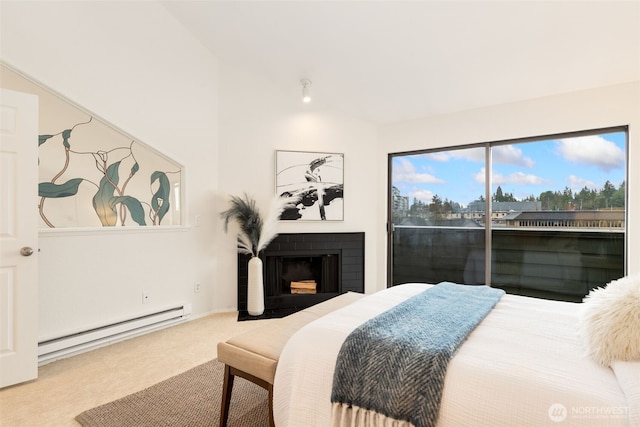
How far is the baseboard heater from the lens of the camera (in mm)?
2338

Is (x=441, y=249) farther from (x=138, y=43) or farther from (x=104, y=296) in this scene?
(x=138, y=43)

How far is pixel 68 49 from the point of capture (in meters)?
2.51

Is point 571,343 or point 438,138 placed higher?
point 438,138

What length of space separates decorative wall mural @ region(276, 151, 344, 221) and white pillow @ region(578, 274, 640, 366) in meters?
2.84

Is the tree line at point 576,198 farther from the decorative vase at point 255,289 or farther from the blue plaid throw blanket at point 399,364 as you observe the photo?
the blue plaid throw blanket at point 399,364

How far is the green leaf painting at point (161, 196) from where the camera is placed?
3078mm

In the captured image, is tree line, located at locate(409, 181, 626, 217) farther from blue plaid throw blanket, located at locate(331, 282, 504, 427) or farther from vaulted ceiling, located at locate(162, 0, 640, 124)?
blue plaid throw blanket, located at locate(331, 282, 504, 427)

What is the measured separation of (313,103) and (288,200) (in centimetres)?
124

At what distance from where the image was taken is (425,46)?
2732 millimetres

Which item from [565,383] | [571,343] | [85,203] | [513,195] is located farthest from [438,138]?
[85,203]

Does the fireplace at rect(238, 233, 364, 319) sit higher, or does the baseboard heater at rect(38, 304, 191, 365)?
the fireplace at rect(238, 233, 364, 319)

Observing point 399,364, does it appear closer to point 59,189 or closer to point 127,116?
point 59,189

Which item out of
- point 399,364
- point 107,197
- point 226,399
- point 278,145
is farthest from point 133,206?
point 399,364

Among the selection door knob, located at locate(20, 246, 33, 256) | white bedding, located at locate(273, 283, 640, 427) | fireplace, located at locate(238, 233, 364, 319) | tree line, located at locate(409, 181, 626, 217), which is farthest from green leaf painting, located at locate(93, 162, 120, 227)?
tree line, located at locate(409, 181, 626, 217)
